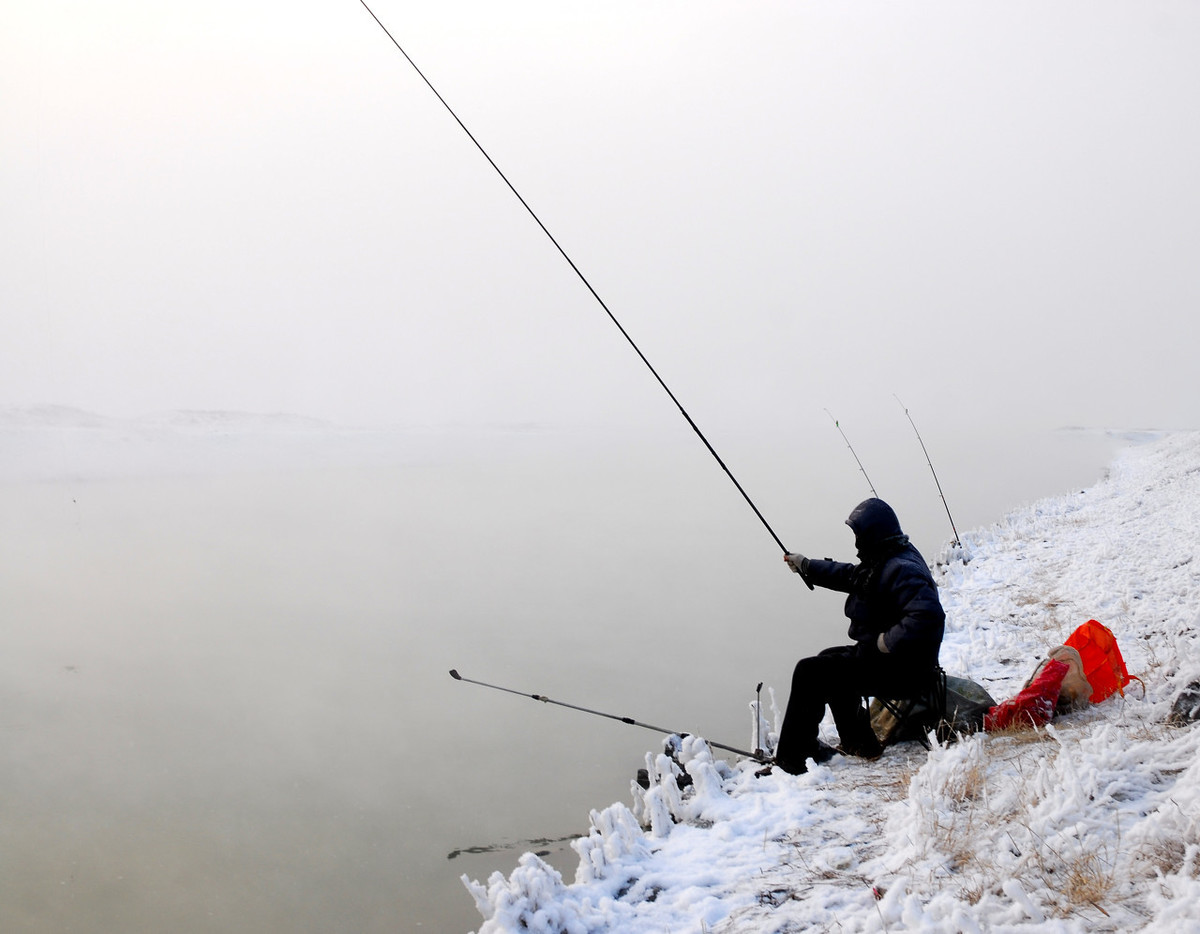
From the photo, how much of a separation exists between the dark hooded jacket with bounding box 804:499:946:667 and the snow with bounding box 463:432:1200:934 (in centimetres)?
63

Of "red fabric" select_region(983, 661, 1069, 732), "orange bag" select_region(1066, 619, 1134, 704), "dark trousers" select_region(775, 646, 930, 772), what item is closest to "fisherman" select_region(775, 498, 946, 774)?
"dark trousers" select_region(775, 646, 930, 772)

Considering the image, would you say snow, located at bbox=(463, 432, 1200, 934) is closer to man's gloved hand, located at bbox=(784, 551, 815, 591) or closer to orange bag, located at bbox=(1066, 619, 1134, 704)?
orange bag, located at bbox=(1066, 619, 1134, 704)

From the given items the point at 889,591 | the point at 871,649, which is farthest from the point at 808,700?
the point at 889,591

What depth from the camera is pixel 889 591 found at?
4566 mm

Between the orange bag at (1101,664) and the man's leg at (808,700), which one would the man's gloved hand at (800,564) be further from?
the orange bag at (1101,664)

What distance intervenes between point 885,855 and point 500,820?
6.24m

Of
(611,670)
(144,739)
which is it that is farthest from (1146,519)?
(144,739)

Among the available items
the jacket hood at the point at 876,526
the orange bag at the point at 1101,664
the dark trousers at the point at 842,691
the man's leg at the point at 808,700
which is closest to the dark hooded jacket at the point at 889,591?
the jacket hood at the point at 876,526

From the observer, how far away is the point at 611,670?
13.9 meters

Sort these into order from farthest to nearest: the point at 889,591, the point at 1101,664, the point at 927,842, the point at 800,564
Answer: the point at 800,564
the point at 1101,664
the point at 889,591
the point at 927,842

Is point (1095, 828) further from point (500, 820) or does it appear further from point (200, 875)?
point (200, 875)

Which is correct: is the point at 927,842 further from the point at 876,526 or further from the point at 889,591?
the point at 876,526

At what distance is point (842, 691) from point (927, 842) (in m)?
1.37

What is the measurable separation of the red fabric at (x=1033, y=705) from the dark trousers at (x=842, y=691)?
2.05 feet
